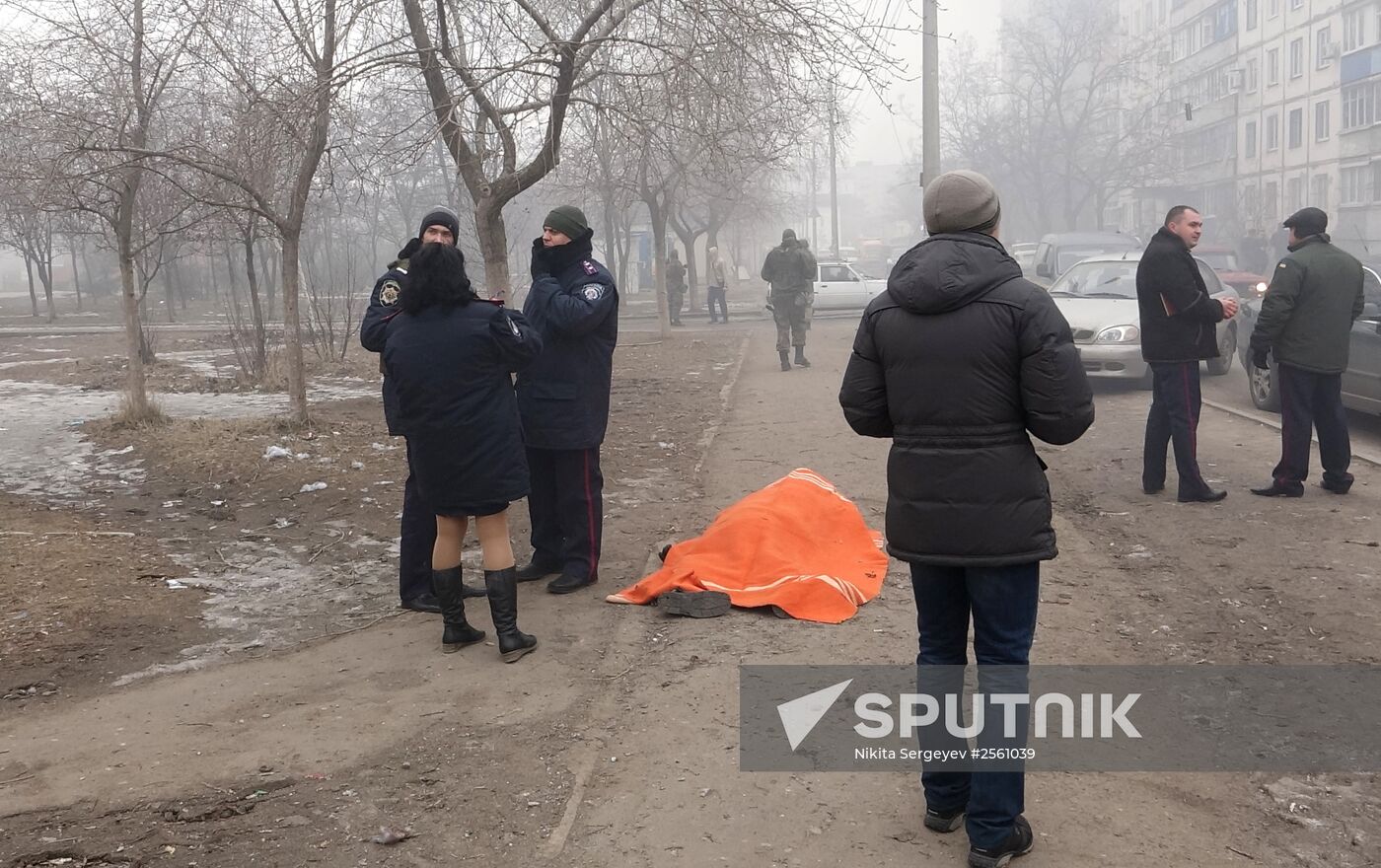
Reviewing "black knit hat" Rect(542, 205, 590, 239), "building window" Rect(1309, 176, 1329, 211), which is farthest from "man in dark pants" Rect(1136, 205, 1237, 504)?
"building window" Rect(1309, 176, 1329, 211)

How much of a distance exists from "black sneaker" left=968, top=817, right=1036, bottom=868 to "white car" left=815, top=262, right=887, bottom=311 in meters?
31.0

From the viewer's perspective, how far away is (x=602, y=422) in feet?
21.2

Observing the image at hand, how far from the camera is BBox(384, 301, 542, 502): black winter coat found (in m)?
5.31

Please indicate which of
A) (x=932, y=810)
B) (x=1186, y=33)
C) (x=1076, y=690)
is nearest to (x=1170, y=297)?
(x=1076, y=690)

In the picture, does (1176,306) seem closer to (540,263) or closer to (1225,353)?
(540,263)

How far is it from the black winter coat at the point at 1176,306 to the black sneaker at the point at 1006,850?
5090mm

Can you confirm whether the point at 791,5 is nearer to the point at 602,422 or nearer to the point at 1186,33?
the point at 602,422

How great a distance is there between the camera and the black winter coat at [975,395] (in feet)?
10.8

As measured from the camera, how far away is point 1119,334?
14297mm

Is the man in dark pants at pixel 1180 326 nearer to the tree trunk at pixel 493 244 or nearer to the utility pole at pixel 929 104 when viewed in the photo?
the tree trunk at pixel 493 244

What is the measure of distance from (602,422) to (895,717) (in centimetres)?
248

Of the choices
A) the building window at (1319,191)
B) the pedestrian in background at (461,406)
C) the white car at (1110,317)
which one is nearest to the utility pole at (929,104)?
the white car at (1110,317)

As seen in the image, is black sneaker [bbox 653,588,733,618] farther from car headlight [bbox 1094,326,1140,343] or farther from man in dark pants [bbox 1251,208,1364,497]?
car headlight [bbox 1094,326,1140,343]

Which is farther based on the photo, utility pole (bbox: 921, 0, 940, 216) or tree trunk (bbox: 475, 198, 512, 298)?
utility pole (bbox: 921, 0, 940, 216)
